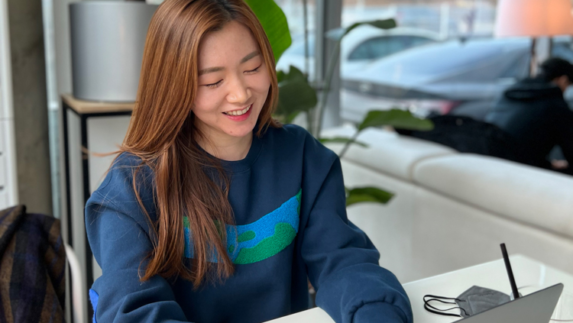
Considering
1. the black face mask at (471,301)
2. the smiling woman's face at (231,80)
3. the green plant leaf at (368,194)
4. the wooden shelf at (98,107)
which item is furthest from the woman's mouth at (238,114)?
the green plant leaf at (368,194)

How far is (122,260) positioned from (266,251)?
0.29m

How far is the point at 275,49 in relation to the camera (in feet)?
5.49

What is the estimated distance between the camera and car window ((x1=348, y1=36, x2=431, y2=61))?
168 inches

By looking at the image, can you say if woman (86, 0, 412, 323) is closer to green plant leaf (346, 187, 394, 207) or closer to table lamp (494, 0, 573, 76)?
green plant leaf (346, 187, 394, 207)

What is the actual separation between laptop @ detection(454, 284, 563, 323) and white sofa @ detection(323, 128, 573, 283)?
3.29ft

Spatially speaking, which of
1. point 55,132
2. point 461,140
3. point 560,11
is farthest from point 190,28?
point 560,11

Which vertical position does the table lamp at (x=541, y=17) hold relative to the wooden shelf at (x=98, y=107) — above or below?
above

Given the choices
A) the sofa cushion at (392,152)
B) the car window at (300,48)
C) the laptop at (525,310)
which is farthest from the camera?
the car window at (300,48)

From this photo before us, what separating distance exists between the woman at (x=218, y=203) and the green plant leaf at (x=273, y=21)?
1.85 ft

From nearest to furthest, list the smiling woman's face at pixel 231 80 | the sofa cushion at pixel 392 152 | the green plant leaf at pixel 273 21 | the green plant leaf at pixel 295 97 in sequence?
the smiling woman's face at pixel 231 80, the green plant leaf at pixel 273 21, the green plant leaf at pixel 295 97, the sofa cushion at pixel 392 152

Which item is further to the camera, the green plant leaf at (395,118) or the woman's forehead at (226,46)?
the green plant leaf at (395,118)

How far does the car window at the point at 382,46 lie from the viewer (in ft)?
14.0

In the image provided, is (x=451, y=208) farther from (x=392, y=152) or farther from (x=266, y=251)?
(x=266, y=251)

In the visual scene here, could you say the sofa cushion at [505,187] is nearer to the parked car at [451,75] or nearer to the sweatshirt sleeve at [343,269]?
the sweatshirt sleeve at [343,269]
